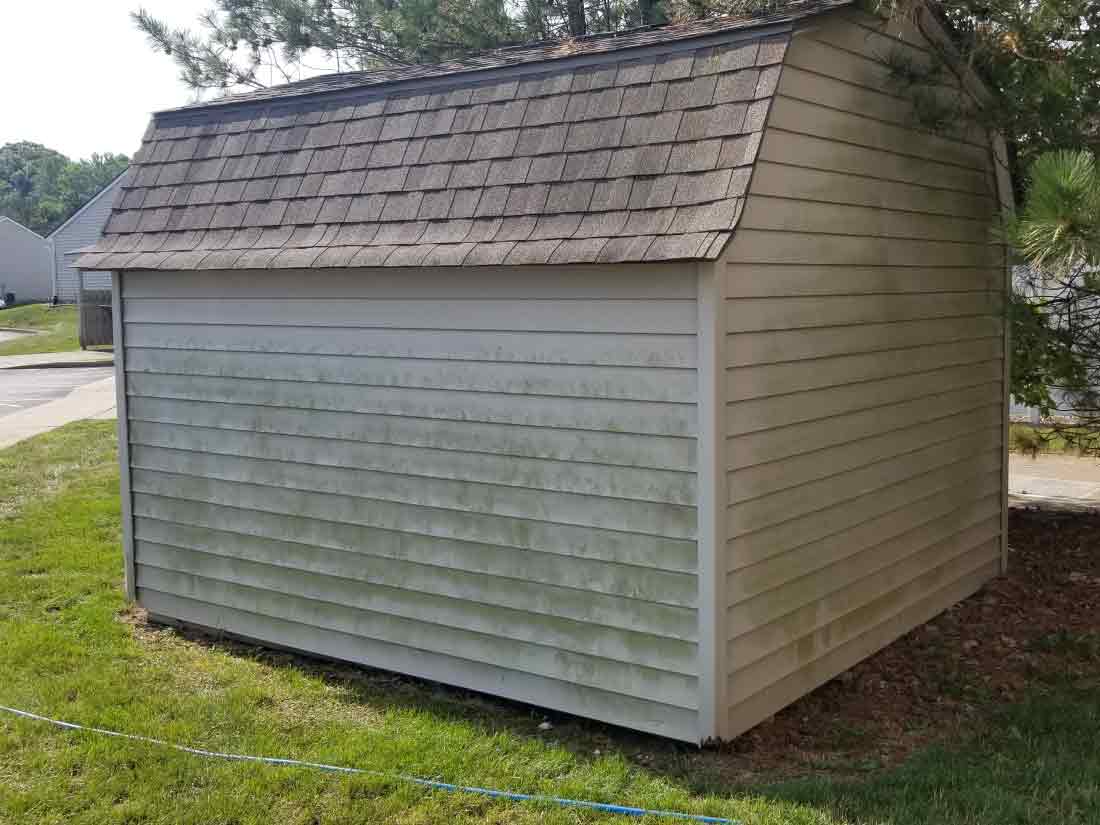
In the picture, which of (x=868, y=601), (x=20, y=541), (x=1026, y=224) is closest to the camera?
(x=1026, y=224)

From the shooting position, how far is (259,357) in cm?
661

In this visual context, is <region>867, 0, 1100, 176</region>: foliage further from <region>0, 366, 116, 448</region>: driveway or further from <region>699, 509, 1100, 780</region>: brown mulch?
<region>0, 366, 116, 448</region>: driveway

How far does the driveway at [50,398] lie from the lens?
1591cm

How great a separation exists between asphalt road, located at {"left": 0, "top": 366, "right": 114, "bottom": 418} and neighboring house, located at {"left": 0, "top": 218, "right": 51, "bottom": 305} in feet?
100

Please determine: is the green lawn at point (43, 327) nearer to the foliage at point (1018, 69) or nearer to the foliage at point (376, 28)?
A: the foliage at point (376, 28)

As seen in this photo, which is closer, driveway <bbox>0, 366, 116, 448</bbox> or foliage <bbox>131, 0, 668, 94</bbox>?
foliage <bbox>131, 0, 668, 94</bbox>

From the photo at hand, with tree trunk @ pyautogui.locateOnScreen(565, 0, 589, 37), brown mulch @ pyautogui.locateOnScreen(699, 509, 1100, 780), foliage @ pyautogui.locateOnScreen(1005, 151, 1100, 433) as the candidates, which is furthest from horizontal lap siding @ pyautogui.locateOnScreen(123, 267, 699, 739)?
tree trunk @ pyautogui.locateOnScreen(565, 0, 589, 37)

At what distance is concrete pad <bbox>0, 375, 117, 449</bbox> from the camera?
15.2 metres

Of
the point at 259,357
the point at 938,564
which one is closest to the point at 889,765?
the point at 938,564

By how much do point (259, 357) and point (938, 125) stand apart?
3.97m

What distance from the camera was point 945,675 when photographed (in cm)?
604

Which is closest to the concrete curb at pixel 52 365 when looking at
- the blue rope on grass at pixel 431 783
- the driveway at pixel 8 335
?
the driveway at pixel 8 335

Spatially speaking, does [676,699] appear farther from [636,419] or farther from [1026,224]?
[1026,224]

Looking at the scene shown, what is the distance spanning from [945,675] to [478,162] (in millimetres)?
3553
